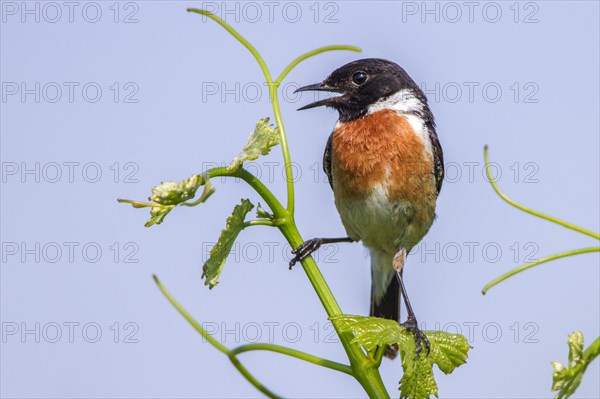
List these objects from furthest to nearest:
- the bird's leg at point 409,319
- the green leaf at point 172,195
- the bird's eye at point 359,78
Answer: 1. the bird's eye at point 359,78
2. the bird's leg at point 409,319
3. the green leaf at point 172,195

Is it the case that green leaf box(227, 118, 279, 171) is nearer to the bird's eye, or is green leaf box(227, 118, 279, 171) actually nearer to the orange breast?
the orange breast

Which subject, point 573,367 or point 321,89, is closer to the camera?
point 573,367

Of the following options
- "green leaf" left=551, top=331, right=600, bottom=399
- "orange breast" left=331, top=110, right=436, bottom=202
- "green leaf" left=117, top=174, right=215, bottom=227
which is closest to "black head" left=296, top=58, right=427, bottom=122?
"orange breast" left=331, top=110, right=436, bottom=202

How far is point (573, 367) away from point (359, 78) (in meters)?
4.45

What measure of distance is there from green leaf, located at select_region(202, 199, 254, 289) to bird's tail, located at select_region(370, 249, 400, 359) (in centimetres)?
365

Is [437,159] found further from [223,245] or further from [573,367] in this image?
[573,367]

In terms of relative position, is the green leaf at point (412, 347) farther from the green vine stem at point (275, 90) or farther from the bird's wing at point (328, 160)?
the bird's wing at point (328, 160)

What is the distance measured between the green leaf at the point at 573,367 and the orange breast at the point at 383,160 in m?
3.80

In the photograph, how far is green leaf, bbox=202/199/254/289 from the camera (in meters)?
2.50

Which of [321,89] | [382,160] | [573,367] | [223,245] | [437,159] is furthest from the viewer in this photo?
[437,159]

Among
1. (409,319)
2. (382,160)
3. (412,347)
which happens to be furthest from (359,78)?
(412,347)

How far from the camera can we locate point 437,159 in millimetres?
6047

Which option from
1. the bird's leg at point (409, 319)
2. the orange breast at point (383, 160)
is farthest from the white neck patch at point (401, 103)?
the bird's leg at point (409, 319)

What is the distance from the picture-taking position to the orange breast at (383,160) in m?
5.66
